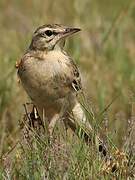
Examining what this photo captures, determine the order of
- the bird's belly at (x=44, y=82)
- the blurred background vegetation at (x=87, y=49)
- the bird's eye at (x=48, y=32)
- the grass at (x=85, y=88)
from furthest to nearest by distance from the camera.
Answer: the blurred background vegetation at (x=87, y=49) → the bird's eye at (x=48, y=32) → the bird's belly at (x=44, y=82) → the grass at (x=85, y=88)

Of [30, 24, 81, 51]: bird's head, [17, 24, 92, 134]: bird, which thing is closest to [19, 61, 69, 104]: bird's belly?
[17, 24, 92, 134]: bird

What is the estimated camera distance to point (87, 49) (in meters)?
8.74

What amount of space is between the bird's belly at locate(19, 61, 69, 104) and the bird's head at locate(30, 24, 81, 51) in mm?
158

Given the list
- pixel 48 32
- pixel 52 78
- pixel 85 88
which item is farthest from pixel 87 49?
pixel 52 78

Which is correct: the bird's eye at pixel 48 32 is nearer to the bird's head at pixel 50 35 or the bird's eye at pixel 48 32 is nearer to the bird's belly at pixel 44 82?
the bird's head at pixel 50 35

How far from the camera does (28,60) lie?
19.5 ft

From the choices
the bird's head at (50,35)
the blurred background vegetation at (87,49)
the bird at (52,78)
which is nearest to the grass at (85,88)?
the blurred background vegetation at (87,49)

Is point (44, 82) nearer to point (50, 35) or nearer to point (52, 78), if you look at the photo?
point (52, 78)

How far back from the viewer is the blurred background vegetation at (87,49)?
278 inches

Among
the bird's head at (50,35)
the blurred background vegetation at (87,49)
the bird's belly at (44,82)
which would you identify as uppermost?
the blurred background vegetation at (87,49)

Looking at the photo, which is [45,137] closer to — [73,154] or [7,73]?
[73,154]

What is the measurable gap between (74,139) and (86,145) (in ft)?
0.34

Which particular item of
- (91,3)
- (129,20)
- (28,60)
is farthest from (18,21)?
(28,60)

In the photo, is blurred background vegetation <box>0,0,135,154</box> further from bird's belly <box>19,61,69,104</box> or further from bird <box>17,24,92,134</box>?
A: bird's belly <box>19,61,69,104</box>
